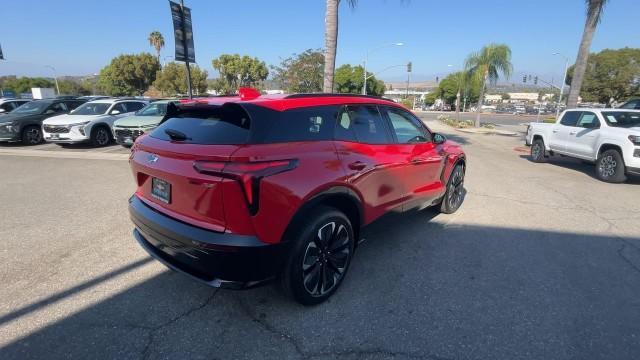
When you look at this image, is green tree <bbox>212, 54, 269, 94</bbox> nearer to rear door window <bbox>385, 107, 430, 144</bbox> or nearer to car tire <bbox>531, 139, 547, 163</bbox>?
car tire <bbox>531, 139, 547, 163</bbox>

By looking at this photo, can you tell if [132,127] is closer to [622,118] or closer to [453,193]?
[453,193]

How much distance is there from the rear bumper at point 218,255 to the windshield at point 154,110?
10215mm

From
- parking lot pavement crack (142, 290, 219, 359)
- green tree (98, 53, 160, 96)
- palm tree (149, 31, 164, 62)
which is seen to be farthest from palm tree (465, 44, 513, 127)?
palm tree (149, 31, 164, 62)

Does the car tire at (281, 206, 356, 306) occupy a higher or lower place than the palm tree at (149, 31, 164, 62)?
lower

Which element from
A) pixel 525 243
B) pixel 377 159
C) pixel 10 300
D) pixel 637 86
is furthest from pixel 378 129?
pixel 637 86

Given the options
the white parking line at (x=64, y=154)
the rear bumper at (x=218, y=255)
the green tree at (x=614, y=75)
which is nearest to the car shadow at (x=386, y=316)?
the rear bumper at (x=218, y=255)

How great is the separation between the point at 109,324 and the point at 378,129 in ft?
9.81

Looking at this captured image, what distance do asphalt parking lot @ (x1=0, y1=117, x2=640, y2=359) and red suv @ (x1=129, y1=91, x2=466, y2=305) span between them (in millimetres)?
456

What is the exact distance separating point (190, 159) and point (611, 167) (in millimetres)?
9129

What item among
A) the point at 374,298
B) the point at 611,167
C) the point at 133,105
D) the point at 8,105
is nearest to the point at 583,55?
the point at 611,167

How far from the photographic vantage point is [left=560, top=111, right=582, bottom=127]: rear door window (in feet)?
29.7

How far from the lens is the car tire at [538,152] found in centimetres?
1018

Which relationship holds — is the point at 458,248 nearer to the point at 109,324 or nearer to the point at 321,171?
the point at 321,171

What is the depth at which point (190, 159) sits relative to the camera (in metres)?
2.47
